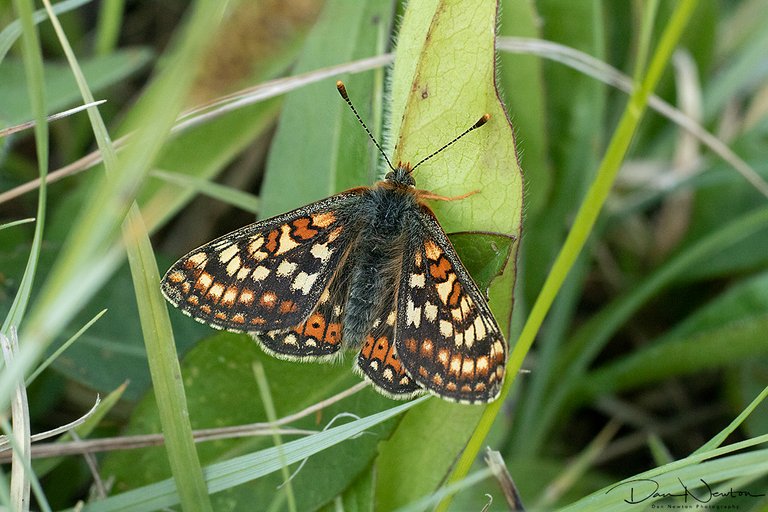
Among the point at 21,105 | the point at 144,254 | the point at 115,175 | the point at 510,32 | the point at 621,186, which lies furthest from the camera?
the point at 621,186

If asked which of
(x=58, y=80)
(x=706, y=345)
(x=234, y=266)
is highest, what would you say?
(x=58, y=80)

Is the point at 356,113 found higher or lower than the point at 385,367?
higher

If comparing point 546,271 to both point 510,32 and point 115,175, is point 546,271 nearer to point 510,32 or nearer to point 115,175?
point 510,32

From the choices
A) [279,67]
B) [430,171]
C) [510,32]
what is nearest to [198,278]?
[430,171]

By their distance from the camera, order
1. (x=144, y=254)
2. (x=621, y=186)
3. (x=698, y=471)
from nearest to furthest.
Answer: (x=698, y=471), (x=144, y=254), (x=621, y=186)

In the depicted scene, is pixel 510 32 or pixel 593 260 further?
pixel 593 260

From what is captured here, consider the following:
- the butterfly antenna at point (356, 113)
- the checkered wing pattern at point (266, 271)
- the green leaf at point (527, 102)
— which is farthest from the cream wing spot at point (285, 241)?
the green leaf at point (527, 102)

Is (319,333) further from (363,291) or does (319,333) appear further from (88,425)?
(88,425)

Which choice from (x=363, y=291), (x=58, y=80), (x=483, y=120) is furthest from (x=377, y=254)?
(x=58, y=80)
